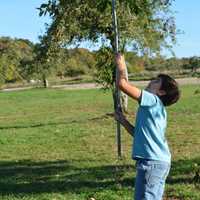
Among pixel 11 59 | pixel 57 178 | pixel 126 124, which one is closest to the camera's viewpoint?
pixel 126 124

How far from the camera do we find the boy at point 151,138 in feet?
18.7

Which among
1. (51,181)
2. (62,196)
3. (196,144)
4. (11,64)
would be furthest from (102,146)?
(11,64)

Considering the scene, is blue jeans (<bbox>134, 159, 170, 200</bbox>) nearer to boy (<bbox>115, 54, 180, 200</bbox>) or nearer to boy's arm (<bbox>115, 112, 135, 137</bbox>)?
boy (<bbox>115, 54, 180, 200</bbox>)

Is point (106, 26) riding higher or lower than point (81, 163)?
higher

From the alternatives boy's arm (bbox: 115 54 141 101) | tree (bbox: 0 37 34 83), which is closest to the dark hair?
boy's arm (bbox: 115 54 141 101)

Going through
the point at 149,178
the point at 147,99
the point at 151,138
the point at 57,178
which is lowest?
the point at 57,178

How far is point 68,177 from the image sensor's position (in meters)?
11.1

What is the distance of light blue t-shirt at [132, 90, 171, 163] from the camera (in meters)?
5.72

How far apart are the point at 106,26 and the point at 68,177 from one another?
1095 centimetres

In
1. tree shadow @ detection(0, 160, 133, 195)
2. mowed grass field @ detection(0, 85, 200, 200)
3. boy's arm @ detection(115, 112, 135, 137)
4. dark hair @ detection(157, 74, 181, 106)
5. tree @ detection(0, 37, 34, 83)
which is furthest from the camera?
tree @ detection(0, 37, 34, 83)

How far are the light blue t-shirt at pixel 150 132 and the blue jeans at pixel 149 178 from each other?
6 centimetres

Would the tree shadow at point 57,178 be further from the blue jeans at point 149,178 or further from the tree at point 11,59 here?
the tree at point 11,59

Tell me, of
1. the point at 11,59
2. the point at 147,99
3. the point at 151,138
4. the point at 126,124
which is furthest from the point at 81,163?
the point at 11,59

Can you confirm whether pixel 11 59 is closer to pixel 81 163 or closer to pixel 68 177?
pixel 81 163
